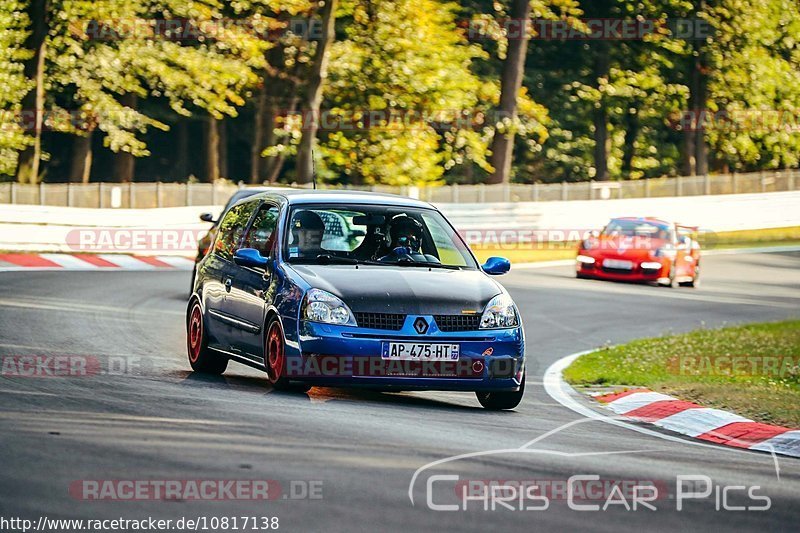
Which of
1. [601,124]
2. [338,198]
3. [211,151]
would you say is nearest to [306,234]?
[338,198]

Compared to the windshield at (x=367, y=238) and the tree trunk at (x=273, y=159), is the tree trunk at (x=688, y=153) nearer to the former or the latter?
the tree trunk at (x=273, y=159)

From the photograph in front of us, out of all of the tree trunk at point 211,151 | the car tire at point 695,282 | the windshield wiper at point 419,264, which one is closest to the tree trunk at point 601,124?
the tree trunk at point 211,151

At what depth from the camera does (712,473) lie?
329 inches

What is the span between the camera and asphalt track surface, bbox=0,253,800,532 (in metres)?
6.62

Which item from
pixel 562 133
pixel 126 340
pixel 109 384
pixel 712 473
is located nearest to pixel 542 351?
pixel 126 340

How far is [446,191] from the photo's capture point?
3925 cm

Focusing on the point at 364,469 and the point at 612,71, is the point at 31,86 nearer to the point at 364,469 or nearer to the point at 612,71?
the point at 612,71

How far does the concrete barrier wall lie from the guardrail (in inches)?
62.0

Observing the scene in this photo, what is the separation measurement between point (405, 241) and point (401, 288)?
3.45 ft

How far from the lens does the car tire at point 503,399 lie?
10961mm

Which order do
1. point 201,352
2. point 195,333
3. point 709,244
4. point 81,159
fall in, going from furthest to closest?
1. point 81,159
2. point 709,244
3. point 195,333
4. point 201,352

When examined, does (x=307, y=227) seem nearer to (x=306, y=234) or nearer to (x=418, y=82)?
(x=306, y=234)

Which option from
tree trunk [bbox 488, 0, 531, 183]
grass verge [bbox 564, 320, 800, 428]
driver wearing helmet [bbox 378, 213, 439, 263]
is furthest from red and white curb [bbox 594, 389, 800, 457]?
tree trunk [bbox 488, 0, 531, 183]

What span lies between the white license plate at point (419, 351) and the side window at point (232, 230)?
2233 millimetres
